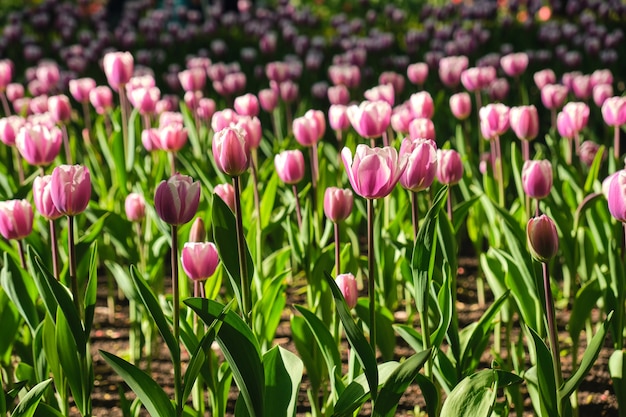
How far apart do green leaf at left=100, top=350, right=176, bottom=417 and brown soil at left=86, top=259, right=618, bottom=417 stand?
39 centimetres

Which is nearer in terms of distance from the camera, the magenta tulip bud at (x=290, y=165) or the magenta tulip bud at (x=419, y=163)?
the magenta tulip bud at (x=419, y=163)

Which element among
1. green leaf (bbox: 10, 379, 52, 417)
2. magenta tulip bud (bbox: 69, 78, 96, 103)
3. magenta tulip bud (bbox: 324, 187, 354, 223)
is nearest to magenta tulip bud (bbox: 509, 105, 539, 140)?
magenta tulip bud (bbox: 324, 187, 354, 223)

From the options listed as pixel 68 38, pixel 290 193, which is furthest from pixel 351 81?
pixel 68 38

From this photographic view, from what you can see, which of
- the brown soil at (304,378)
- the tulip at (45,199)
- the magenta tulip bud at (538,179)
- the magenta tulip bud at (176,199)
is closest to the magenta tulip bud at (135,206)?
the brown soil at (304,378)

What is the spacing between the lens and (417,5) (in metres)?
10.3

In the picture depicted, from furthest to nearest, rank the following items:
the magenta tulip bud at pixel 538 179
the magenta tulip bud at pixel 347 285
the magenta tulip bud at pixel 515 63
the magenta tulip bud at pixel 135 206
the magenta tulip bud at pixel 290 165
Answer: the magenta tulip bud at pixel 515 63 → the magenta tulip bud at pixel 135 206 → the magenta tulip bud at pixel 290 165 → the magenta tulip bud at pixel 538 179 → the magenta tulip bud at pixel 347 285

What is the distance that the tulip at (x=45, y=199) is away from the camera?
1.75 meters

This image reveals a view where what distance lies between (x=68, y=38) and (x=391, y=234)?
536 centimetres

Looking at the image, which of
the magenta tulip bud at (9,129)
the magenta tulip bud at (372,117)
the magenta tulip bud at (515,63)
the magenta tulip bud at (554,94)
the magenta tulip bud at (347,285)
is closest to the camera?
the magenta tulip bud at (347,285)

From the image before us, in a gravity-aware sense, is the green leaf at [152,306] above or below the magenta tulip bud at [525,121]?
below

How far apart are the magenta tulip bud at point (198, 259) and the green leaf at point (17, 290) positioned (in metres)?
0.45

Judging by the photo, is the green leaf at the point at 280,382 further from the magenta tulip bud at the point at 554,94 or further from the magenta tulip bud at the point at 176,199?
the magenta tulip bud at the point at 554,94

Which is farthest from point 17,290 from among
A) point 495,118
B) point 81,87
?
point 81,87

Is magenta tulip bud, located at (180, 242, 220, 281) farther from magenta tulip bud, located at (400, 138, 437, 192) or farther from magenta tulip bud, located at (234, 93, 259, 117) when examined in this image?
magenta tulip bud, located at (234, 93, 259, 117)
